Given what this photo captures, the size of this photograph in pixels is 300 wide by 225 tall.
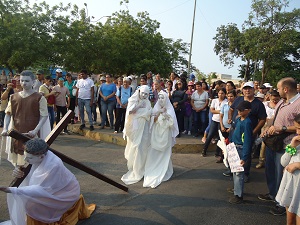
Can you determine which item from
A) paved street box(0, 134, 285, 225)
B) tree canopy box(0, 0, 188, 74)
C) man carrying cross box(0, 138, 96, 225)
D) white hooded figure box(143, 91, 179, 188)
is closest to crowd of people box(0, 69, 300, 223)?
white hooded figure box(143, 91, 179, 188)

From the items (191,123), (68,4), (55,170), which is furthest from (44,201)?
(68,4)

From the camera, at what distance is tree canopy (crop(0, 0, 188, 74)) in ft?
55.0

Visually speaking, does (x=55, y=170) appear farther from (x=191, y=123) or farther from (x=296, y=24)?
(x=296, y=24)

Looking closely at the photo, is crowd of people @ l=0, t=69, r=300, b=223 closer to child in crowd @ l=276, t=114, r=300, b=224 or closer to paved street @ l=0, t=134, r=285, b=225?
child in crowd @ l=276, t=114, r=300, b=224

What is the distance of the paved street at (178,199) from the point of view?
3.70 metres

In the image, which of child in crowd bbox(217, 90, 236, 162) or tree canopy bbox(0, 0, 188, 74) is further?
tree canopy bbox(0, 0, 188, 74)

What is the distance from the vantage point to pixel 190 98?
26.6 feet

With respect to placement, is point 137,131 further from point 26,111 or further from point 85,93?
point 85,93

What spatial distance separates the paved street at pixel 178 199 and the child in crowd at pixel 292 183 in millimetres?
652

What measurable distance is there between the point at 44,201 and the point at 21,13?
59.7 feet

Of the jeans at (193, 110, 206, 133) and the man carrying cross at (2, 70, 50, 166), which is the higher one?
the man carrying cross at (2, 70, 50, 166)

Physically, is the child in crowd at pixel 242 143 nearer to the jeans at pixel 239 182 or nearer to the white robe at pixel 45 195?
the jeans at pixel 239 182

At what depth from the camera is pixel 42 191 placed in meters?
2.77

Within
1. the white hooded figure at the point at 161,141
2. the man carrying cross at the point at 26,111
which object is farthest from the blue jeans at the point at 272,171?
the man carrying cross at the point at 26,111
